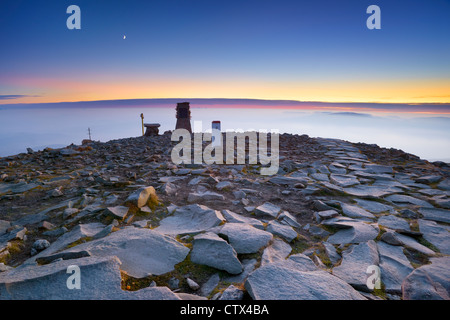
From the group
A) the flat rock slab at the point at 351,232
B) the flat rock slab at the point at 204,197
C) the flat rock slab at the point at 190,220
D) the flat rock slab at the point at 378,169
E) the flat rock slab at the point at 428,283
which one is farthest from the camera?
the flat rock slab at the point at 378,169

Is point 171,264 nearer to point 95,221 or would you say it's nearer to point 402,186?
point 95,221

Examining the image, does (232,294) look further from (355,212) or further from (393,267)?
(355,212)

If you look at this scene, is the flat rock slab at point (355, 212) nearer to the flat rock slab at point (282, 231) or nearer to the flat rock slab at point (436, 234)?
the flat rock slab at point (436, 234)

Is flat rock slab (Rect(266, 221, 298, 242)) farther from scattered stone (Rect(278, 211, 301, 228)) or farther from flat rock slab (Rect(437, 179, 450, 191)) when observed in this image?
flat rock slab (Rect(437, 179, 450, 191))

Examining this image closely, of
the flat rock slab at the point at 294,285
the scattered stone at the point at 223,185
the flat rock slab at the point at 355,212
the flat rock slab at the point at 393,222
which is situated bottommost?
the flat rock slab at the point at 393,222

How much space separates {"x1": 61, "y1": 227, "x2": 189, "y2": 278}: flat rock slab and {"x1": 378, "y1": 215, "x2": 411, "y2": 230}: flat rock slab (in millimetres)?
3133

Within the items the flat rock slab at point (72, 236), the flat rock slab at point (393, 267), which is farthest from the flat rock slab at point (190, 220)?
the flat rock slab at point (393, 267)

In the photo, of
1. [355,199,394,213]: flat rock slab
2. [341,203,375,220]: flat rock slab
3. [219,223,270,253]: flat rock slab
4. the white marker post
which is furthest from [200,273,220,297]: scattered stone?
the white marker post

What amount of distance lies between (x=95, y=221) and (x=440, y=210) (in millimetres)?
5974

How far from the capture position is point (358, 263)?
2.57 meters

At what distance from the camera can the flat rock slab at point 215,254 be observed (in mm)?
2461

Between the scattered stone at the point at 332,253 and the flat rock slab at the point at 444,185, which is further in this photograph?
the flat rock slab at the point at 444,185

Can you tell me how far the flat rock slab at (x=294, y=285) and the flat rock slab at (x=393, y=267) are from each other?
0.55 meters

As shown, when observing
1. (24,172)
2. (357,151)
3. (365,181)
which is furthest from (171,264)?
(357,151)
